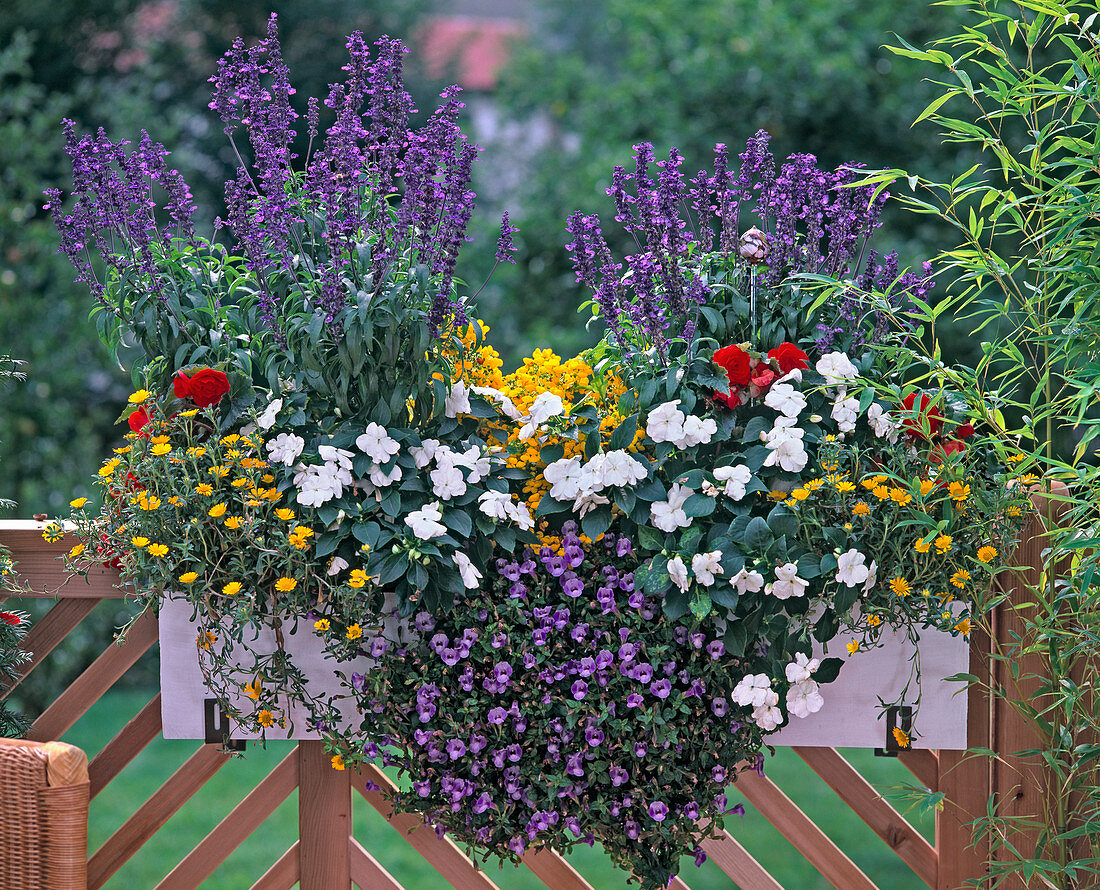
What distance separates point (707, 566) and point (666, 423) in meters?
0.22

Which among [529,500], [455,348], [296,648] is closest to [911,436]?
[529,500]

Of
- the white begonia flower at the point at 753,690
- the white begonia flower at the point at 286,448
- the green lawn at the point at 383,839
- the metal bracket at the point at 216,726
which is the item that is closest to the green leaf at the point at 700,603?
the white begonia flower at the point at 753,690

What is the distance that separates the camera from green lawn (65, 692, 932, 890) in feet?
Result: 10.8

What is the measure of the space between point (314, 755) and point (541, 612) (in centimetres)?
53

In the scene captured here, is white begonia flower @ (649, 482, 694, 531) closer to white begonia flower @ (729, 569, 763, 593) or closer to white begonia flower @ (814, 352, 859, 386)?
white begonia flower @ (729, 569, 763, 593)

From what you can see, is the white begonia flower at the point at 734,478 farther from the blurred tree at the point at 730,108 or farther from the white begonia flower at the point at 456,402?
the blurred tree at the point at 730,108

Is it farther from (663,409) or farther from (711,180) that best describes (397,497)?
(711,180)

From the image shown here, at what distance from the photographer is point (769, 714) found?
1426 mm

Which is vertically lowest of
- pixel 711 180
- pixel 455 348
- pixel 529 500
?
pixel 529 500

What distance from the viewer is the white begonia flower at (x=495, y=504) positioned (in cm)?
143

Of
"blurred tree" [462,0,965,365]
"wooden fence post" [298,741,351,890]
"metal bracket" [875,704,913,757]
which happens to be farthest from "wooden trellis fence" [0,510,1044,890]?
"blurred tree" [462,0,965,365]

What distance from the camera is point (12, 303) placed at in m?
3.91

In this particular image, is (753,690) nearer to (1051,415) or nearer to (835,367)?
(835,367)

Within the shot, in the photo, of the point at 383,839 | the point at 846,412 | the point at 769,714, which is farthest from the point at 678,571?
the point at 383,839
